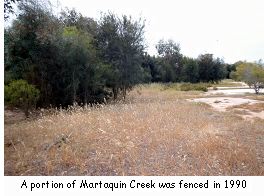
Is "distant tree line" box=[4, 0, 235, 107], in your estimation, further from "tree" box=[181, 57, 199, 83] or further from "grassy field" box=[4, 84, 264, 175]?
"tree" box=[181, 57, 199, 83]

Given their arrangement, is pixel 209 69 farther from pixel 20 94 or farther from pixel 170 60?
pixel 20 94

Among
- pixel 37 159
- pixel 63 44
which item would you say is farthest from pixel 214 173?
pixel 63 44

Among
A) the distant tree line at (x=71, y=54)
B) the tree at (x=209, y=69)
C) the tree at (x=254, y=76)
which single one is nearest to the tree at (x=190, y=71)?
the tree at (x=209, y=69)

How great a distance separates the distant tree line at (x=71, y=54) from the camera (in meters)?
13.7

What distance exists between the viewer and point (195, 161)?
241 inches

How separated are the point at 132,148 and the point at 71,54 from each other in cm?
897

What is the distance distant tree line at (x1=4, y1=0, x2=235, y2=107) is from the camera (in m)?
13.7

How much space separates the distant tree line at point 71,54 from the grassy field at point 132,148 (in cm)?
440

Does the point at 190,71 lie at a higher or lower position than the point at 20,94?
higher

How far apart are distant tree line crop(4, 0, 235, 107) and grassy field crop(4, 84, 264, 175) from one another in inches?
173

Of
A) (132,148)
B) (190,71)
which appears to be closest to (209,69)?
(190,71)

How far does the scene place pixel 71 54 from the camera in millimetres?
14805

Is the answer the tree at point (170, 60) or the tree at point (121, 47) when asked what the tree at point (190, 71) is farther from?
the tree at point (121, 47)
